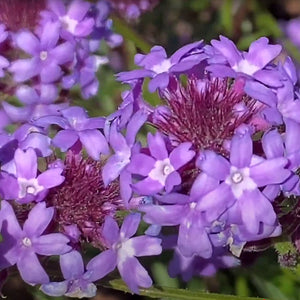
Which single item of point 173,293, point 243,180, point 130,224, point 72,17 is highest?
point 72,17

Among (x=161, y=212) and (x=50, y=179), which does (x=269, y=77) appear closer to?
(x=161, y=212)

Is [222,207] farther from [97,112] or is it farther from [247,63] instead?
[97,112]

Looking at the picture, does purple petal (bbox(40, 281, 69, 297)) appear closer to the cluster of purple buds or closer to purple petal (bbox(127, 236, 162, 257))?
purple petal (bbox(127, 236, 162, 257))

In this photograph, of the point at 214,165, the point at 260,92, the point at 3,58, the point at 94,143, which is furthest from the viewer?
the point at 3,58

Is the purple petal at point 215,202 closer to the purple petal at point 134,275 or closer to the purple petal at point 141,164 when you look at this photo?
the purple petal at point 141,164

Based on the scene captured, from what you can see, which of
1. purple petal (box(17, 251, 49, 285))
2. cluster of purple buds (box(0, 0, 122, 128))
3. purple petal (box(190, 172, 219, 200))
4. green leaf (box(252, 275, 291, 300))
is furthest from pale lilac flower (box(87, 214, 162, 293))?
green leaf (box(252, 275, 291, 300))

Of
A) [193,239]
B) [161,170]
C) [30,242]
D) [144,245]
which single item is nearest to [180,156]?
[161,170]
